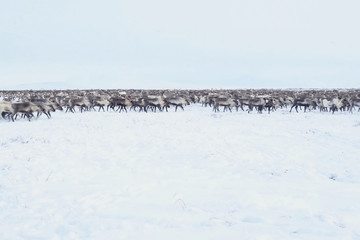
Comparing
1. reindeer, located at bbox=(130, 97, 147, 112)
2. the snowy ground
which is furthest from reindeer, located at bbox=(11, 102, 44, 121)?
reindeer, located at bbox=(130, 97, 147, 112)

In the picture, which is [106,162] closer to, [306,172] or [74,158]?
[74,158]

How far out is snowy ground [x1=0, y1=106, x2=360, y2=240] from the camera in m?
6.40

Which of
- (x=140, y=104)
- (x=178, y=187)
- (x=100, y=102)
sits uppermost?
(x=100, y=102)

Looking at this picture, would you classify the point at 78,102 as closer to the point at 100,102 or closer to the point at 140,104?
the point at 100,102

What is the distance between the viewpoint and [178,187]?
877cm

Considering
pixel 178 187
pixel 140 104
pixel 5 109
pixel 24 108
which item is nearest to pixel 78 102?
pixel 140 104

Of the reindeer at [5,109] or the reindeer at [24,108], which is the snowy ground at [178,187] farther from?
the reindeer at [24,108]

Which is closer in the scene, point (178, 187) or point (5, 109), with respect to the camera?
point (178, 187)

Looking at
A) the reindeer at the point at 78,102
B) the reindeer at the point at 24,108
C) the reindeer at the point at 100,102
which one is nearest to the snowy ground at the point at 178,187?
the reindeer at the point at 24,108

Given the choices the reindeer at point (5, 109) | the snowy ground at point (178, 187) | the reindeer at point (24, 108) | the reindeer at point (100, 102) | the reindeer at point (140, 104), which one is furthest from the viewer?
the reindeer at point (100, 102)

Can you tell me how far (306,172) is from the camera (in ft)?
34.1

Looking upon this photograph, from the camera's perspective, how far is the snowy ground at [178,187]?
252 inches

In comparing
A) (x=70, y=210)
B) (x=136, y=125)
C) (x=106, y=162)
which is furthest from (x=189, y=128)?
(x=70, y=210)

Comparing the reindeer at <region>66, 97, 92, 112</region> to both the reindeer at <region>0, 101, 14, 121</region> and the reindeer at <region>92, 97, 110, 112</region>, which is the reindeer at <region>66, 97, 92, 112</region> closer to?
the reindeer at <region>92, 97, 110, 112</region>
